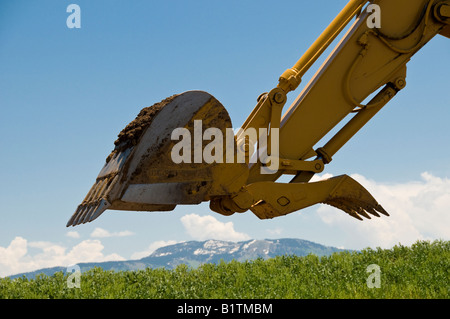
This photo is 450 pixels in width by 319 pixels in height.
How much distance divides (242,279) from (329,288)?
43.5 inches

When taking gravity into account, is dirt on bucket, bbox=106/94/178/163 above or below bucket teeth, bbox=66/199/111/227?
above

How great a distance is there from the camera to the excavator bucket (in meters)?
5.44

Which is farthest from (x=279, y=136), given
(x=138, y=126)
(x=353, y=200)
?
(x=138, y=126)

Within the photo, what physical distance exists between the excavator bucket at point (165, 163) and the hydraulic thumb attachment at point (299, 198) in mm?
408

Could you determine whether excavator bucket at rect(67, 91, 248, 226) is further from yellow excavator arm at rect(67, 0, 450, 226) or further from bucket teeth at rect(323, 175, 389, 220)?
bucket teeth at rect(323, 175, 389, 220)

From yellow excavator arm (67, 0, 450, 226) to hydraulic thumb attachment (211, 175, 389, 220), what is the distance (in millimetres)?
12

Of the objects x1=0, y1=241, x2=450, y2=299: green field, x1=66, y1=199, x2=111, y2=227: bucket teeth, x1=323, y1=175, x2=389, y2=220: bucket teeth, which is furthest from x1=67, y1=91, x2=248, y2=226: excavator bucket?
x1=323, y1=175, x2=389, y2=220: bucket teeth

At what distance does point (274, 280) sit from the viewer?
21.2 feet

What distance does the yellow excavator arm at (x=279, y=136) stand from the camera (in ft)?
18.1

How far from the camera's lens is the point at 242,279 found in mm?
6609
